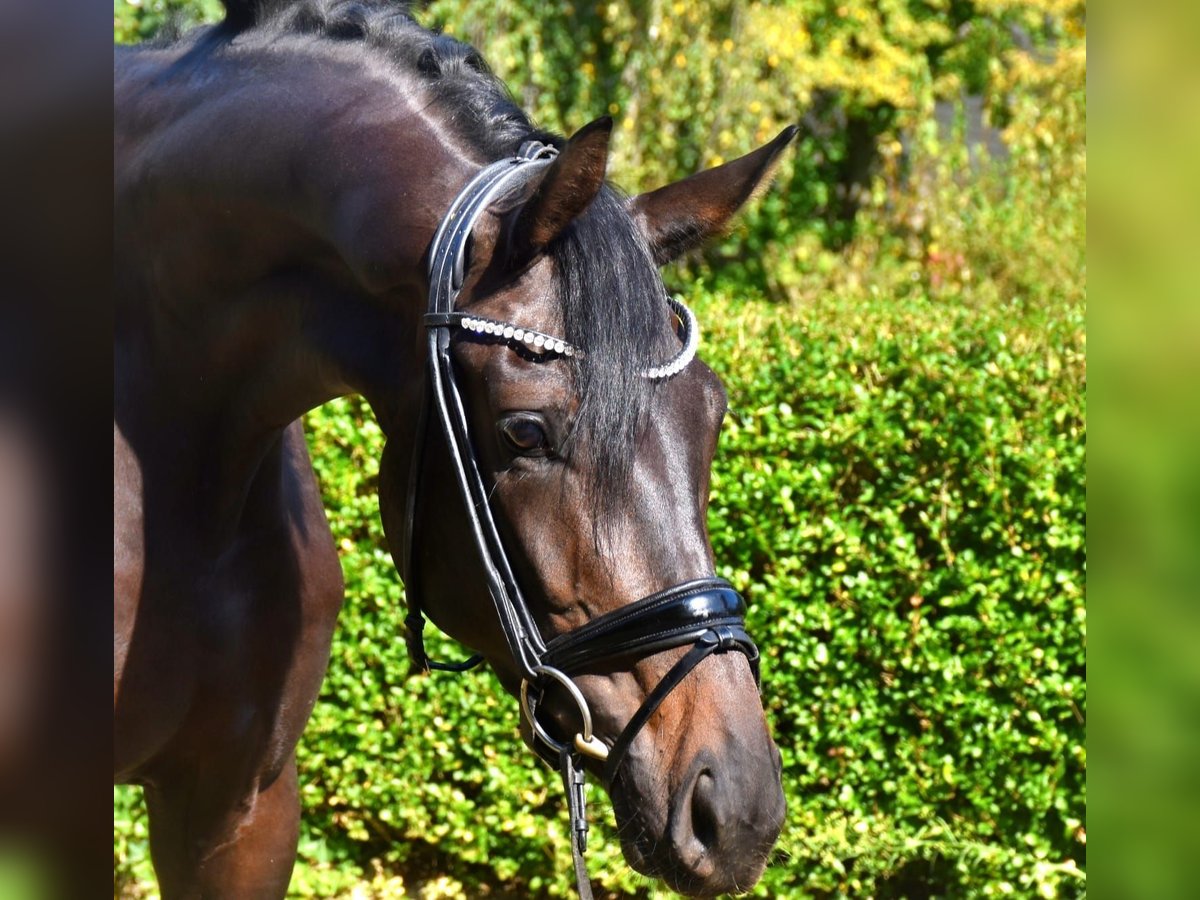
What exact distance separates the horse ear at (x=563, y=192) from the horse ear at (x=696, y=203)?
10.1 inches

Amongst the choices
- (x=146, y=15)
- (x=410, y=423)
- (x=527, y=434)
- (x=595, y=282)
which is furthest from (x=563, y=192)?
(x=146, y=15)

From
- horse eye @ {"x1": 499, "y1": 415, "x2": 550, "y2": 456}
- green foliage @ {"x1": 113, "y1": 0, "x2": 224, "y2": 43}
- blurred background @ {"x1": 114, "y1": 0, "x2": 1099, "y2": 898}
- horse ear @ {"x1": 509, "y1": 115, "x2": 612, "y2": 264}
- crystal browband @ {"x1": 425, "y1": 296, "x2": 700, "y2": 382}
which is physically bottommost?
blurred background @ {"x1": 114, "y1": 0, "x2": 1099, "y2": 898}

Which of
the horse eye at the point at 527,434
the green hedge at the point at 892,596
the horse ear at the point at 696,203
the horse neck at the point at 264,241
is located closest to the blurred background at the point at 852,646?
the green hedge at the point at 892,596

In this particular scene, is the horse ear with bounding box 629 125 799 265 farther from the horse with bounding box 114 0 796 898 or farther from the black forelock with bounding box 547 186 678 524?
the black forelock with bounding box 547 186 678 524

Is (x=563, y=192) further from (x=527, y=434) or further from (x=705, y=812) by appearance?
(x=705, y=812)

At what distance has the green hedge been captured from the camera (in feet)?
13.3

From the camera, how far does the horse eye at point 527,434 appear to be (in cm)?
166

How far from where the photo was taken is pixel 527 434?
1657mm

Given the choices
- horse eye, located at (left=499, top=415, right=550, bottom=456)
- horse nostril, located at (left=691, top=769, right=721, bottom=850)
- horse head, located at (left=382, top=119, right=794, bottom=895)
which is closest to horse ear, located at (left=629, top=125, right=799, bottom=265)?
horse head, located at (left=382, top=119, right=794, bottom=895)

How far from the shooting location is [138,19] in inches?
254

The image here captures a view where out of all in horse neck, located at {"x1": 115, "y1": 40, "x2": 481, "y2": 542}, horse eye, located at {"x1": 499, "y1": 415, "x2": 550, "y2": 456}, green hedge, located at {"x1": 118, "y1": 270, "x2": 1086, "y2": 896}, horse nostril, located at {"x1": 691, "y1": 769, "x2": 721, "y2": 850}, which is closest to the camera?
horse nostril, located at {"x1": 691, "y1": 769, "x2": 721, "y2": 850}

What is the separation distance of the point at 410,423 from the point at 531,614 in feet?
1.17

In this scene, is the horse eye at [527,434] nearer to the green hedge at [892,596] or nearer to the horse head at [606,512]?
the horse head at [606,512]
